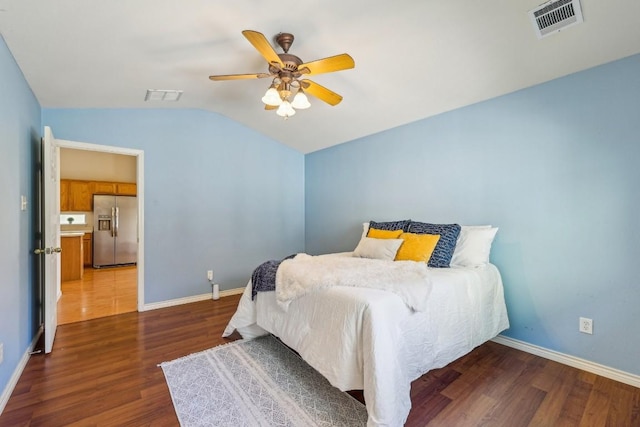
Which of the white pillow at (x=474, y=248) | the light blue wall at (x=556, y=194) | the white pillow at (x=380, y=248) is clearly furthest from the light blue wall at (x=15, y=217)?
the light blue wall at (x=556, y=194)

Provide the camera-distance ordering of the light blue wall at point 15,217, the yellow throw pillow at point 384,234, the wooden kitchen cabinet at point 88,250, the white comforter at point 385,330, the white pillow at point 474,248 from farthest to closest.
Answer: the wooden kitchen cabinet at point 88,250 → the yellow throw pillow at point 384,234 → the white pillow at point 474,248 → the light blue wall at point 15,217 → the white comforter at point 385,330

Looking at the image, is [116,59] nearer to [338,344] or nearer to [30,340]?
[30,340]

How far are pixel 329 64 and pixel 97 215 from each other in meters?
6.43

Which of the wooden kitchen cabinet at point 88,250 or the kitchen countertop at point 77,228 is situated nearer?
the kitchen countertop at point 77,228

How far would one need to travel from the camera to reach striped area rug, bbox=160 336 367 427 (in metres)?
1.68

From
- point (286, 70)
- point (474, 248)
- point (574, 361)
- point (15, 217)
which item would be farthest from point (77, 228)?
point (574, 361)

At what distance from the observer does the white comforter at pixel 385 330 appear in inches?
60.1

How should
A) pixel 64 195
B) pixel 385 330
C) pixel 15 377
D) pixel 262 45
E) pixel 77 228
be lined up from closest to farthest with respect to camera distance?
1. pixel 385 330
2. pixel 262 45
3. pixel 15 377
4. pixel 64 195
5. pixel 77 228

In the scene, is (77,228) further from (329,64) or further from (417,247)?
(417,247)

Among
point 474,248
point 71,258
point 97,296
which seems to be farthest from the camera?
point 71,258

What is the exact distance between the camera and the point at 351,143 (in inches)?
168

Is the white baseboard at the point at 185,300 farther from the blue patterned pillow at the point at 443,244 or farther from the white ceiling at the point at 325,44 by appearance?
the blue patterned pillow at the point at 443,244

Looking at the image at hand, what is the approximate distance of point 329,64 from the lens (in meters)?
1.98

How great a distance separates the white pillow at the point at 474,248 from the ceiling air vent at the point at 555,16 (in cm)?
156
